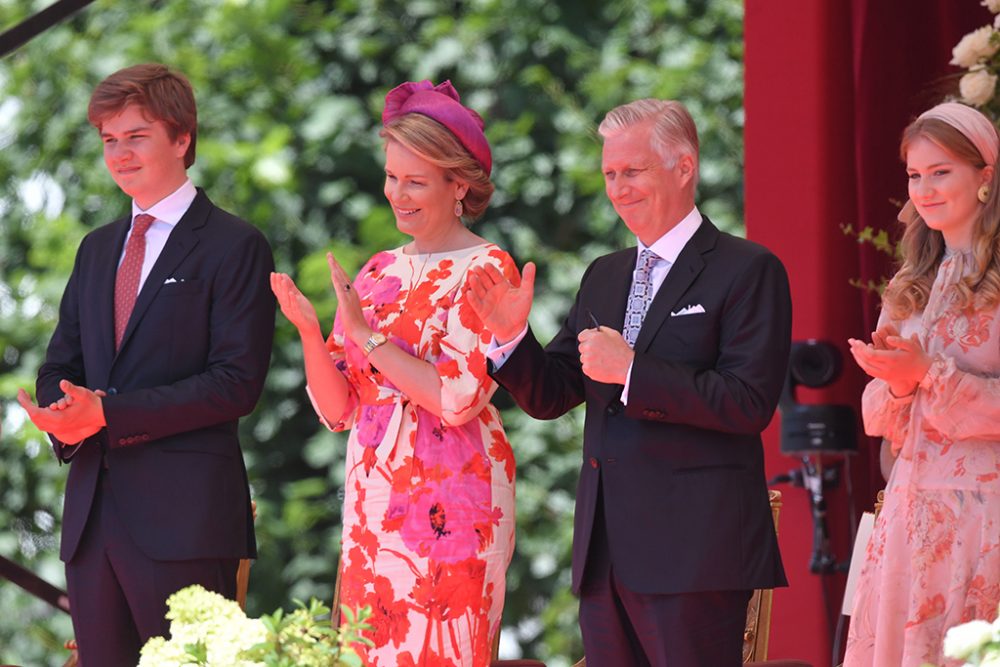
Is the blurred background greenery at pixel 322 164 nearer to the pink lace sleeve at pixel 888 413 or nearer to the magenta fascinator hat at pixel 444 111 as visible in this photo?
the magenta fascinator hat at pixel 444 111

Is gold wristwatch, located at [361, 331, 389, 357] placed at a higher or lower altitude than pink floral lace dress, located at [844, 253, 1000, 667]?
higher

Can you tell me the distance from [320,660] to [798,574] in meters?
3.23

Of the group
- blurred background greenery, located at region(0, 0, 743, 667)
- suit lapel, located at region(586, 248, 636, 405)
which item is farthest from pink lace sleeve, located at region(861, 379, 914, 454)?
blurred background greenery, located at region(0, 0, 743, 667)


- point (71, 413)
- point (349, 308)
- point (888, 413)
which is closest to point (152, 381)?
point (71, 413)

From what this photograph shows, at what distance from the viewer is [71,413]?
345 cm

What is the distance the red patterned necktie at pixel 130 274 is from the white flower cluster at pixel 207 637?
1.59m

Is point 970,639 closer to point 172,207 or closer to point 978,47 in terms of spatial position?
point 172,207

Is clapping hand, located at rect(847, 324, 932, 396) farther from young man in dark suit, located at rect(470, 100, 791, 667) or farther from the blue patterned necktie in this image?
the blue patterned necktie

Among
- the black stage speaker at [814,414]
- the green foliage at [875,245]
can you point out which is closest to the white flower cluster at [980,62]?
the green foliage at [875,245]

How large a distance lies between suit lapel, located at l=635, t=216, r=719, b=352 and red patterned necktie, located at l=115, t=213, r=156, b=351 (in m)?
1.15

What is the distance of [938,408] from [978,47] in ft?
4.53

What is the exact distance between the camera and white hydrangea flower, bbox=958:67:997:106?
409 cm

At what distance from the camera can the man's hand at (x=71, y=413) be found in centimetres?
344

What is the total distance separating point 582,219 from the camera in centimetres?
665
